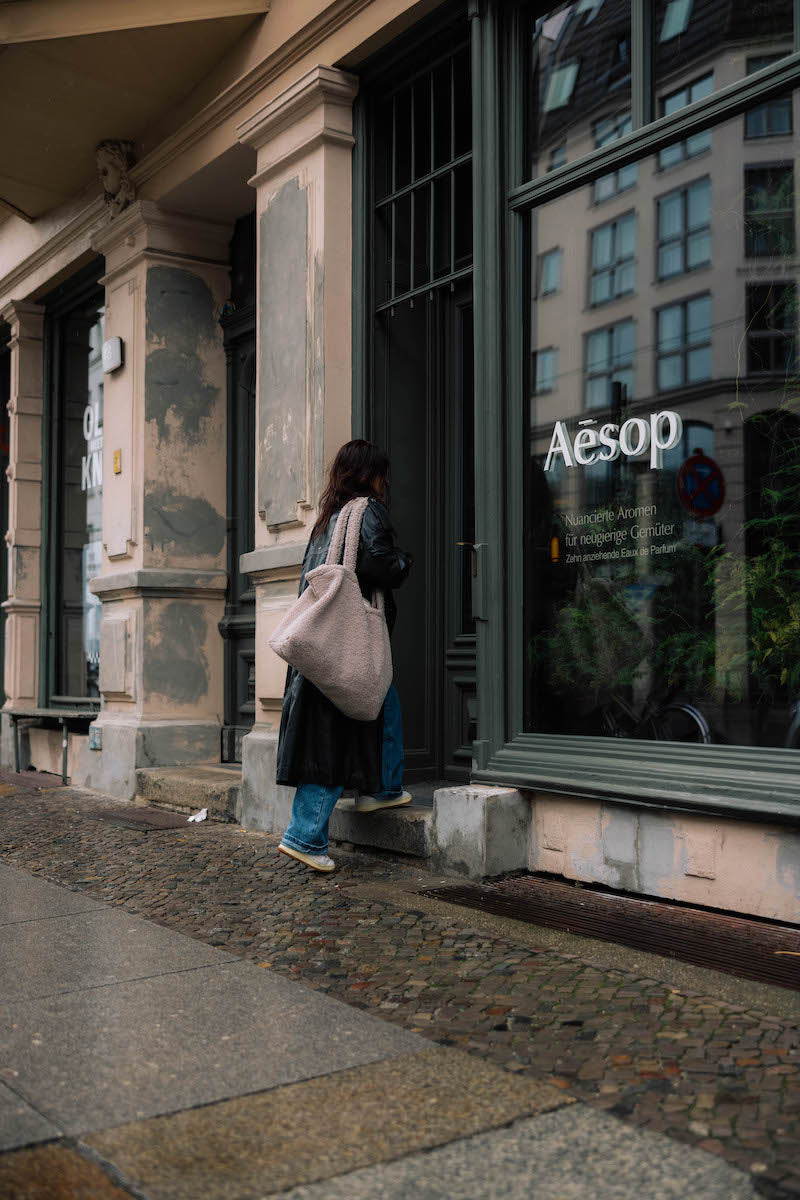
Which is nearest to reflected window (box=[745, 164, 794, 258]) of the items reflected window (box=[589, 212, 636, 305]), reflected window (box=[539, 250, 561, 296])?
reflected window (box=[589, 212, 636, 305])

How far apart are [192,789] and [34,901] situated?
8.29ft

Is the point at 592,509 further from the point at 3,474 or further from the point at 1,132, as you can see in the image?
the point at 3,474

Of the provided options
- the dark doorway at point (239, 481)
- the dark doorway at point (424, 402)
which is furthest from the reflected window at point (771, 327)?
the dark doorway at point (239, 481)

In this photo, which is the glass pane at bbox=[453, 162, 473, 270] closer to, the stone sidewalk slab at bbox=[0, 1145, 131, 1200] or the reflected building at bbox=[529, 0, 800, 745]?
the reflected building at bbox=[529, 0, 800, 745]

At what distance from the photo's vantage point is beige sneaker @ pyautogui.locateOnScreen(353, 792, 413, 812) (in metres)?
5.54

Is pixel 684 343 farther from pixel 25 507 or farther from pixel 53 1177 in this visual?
pixel 25 507

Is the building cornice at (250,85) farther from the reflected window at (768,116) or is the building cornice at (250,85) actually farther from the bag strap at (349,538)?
the bag strap at (349,538)

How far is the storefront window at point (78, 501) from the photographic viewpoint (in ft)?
32.2

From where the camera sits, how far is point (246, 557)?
22.6 ft

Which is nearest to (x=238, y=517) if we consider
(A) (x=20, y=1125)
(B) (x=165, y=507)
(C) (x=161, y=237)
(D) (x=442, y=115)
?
(B) (x=165, y=507)

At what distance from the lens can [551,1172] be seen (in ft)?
7.45

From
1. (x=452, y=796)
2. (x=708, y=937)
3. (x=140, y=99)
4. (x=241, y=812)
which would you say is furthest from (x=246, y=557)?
(x=708, y=937)

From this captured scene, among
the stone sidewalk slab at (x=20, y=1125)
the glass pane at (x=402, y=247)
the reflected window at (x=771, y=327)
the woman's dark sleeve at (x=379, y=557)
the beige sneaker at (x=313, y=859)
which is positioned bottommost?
the stone sidewalk slab at (x=20, y=1125)

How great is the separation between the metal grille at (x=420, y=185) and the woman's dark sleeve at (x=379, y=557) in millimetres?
1545
